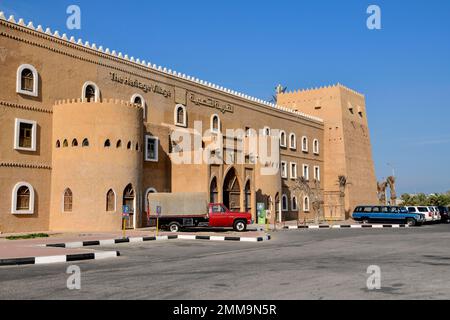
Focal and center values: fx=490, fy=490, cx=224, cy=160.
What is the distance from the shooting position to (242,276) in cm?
953

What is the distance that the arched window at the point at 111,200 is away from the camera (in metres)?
25.7

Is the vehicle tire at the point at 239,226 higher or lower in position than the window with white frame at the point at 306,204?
lower

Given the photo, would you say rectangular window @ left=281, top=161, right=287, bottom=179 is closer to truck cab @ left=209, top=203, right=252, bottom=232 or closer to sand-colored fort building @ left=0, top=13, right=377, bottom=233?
sand-colored fort building @ left=0, top=13, right=377, bottom=233

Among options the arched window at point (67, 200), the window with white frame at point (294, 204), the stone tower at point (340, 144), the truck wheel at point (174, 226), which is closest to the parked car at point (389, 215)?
the window with white frame at point (294, 204)

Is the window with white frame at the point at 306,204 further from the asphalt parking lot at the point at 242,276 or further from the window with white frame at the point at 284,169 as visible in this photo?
the asphalt parking lot at the point at 242,276

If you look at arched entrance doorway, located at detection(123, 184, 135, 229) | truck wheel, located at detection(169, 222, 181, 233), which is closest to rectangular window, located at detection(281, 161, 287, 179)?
arched entrance doorway, located at detection(123, 184, 135, 229)

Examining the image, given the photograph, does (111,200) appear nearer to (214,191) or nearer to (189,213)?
(189,213)

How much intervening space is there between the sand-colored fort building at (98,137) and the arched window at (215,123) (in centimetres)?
11

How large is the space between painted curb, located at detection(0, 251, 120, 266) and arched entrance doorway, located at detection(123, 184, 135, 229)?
1265cm

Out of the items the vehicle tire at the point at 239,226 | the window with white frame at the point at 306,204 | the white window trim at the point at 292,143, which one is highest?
the white window trim at the point at 292,143

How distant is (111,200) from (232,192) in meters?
9.89

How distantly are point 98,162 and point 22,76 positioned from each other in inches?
228

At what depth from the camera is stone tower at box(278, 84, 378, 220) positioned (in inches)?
1983
